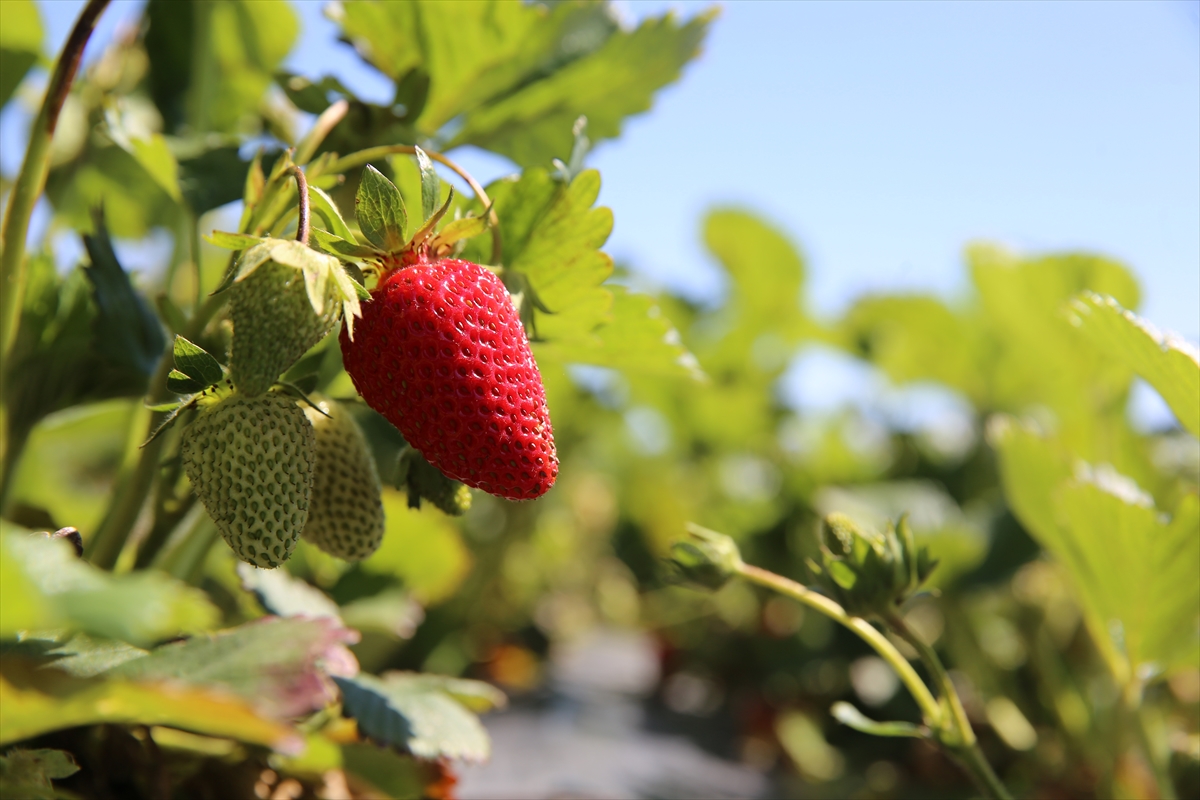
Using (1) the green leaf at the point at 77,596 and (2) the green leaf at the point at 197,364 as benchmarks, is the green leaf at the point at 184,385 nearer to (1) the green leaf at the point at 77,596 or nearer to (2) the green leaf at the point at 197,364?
(2) the green leaf at the point at 197,364

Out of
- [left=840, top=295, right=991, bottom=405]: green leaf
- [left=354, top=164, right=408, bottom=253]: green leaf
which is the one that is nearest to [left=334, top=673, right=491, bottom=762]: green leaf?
[left=354, top=164, right=408, bottom=253]: green leaf

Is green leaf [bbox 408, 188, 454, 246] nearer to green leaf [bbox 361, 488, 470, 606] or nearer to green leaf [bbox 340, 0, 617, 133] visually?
green leaf [bbox 340, 0, 617, 133]

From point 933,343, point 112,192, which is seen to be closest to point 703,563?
point 112,192

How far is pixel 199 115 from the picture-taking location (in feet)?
2.60

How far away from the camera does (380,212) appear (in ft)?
1.38

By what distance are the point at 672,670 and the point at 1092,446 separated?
0.70m

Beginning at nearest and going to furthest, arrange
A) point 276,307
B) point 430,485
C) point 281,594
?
point 276,307 → point 430,485 → point 281,594

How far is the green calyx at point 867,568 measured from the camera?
474 millimetres

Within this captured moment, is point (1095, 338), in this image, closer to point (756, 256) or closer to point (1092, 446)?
point (1092, 446)

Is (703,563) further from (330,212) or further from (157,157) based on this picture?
(157,157)

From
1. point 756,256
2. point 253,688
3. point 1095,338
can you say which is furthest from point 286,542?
point 756,256

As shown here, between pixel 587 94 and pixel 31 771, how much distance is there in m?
0.56

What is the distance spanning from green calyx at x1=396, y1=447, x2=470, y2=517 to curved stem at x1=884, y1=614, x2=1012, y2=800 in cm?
24

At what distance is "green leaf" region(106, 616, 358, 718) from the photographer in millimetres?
345
